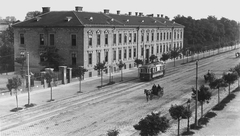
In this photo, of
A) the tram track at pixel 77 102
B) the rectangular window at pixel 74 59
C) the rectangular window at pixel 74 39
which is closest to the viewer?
the tram track at pixel 77 102

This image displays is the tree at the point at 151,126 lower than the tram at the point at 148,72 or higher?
lower

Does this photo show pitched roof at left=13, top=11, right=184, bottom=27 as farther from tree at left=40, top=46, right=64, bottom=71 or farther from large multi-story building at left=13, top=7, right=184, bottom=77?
tree at left=40, top=46, right=64, bottom=71

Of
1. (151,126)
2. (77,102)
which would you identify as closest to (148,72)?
(77,102)

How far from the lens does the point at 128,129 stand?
25.3 meters

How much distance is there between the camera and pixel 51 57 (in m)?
51.7

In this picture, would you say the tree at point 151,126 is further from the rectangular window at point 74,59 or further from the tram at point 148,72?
the rectangular window at point 74,59

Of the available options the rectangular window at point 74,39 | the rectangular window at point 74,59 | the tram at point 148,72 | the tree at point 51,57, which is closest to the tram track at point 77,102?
the tram at point 148,72

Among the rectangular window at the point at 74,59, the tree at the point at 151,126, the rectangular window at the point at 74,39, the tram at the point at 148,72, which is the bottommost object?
the tree at the point at 151,126

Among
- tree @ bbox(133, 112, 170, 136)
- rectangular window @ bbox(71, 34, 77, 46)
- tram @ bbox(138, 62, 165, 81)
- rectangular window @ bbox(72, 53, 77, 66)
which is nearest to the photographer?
tree @ bbox(133, 112, 170, 136)

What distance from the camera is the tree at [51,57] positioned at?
170 feet

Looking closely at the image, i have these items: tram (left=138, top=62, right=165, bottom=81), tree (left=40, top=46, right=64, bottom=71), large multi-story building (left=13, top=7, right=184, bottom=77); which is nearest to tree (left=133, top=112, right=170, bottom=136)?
tram (left=138, top=62, right=165, bottom=81)

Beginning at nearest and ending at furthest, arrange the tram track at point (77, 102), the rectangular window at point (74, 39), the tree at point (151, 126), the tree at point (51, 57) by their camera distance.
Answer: the tree at point (151, 126) < the tram track at point (77, 102) < the tree at point (51, 57) < the rectangular window at point (74, 39)

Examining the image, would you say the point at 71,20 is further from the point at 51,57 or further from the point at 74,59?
the point at 51,57

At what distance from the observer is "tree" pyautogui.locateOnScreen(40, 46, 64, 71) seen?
51.8 m
